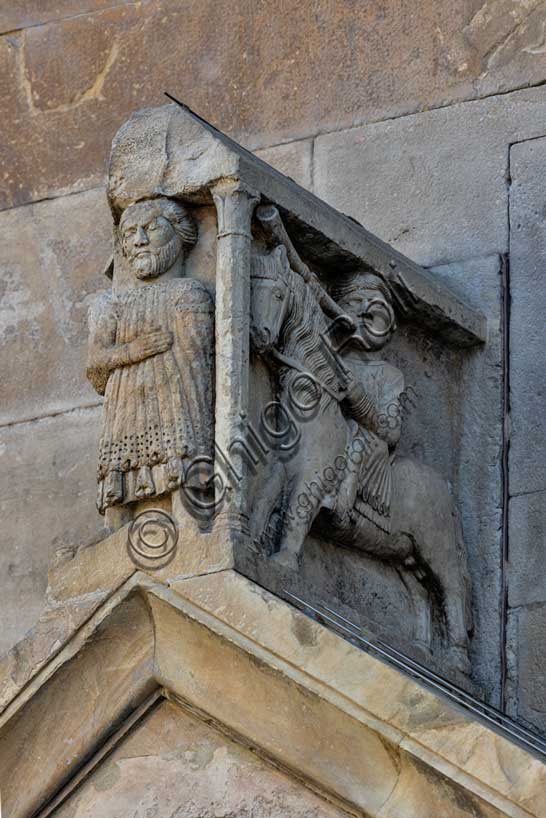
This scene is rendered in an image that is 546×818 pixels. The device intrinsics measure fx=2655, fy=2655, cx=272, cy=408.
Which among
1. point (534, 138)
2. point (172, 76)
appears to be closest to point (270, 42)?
point (172, 76)

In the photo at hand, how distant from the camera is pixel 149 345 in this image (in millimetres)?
6699

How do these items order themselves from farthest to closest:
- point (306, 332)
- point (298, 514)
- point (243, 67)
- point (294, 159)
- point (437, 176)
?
point (243, 67), point (294, 159), point (437, 176), point (306, 332), point (298, 514)

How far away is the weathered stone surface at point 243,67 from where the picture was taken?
8.11 m

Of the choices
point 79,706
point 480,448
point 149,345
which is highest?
point 480,448

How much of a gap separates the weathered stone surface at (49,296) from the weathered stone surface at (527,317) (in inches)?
56.7

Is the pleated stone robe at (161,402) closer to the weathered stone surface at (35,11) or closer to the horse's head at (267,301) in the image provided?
the horse's head at (267,301)

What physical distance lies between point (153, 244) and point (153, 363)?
355 mm

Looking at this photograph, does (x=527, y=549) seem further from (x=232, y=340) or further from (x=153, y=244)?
(x=153, y=244)

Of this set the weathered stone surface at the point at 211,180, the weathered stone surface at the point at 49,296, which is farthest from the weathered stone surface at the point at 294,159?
the weathered stone surface at the point at 211,180

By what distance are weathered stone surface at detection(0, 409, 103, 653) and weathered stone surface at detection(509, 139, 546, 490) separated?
4.53ft

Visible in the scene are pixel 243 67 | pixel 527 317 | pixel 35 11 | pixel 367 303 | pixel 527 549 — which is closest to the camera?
pixel 367 303

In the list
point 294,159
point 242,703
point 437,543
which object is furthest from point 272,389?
point 294,159

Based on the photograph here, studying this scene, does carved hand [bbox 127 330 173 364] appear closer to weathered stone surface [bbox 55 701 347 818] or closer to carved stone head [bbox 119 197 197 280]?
carved stone head [bbox 119 197 197 280]

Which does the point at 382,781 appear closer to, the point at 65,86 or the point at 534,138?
the point at 534,138
